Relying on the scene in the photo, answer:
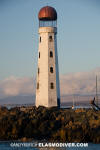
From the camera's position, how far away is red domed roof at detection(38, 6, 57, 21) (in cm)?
5341

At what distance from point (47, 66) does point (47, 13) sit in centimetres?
568

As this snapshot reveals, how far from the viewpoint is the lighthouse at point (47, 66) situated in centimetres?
5184

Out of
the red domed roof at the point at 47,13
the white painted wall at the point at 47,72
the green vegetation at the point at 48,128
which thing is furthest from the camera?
the red domed roof at the point at 47,13

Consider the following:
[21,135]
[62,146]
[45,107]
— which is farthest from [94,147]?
[45,107]

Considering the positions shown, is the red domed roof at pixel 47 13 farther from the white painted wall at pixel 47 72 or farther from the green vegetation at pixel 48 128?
the green vegetation at pixel 48 128

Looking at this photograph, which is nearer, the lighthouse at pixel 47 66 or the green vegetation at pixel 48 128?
the green vegetation at pixel 48 128

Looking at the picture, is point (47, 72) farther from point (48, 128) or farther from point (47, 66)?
point (48, 128)

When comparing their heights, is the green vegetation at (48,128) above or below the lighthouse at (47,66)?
below

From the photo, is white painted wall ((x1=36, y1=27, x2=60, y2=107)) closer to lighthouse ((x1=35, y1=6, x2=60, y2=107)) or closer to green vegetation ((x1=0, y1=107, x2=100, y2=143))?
lighthouse ((x1=35, y1=6, x2=60, y2=107))

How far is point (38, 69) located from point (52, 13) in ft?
20.1

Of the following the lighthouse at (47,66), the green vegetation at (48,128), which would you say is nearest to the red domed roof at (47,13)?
the lighthouse at (47,66)

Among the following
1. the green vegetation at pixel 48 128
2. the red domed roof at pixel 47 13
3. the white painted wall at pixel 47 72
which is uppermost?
the red domed roof at pixel 47 13

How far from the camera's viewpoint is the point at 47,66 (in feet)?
171

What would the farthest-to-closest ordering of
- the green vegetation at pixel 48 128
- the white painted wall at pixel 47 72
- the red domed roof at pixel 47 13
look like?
the red domed roof at pixel 47 13, the white painted wall at pixel 47 72, the green vegetation at pixel 48 128
